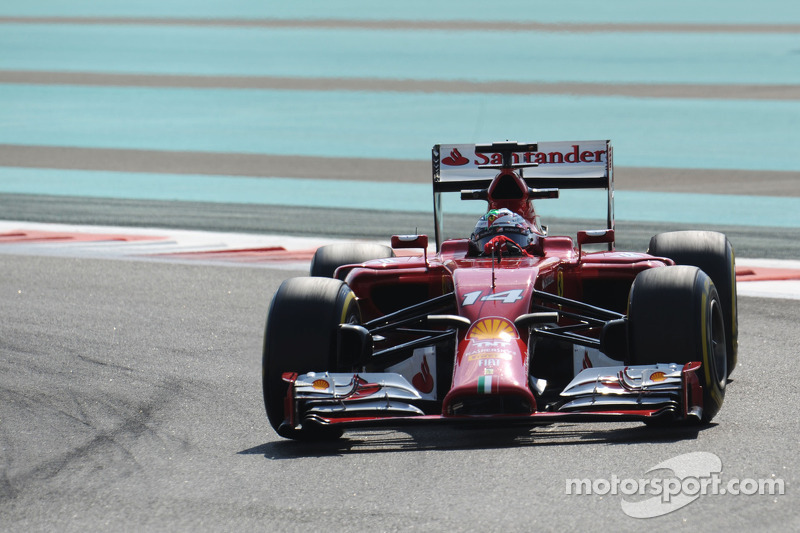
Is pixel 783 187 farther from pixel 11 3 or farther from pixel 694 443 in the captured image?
pixel 11 3

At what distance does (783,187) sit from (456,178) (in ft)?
34.0

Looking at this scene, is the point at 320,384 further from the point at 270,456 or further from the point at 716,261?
the point at 716,261

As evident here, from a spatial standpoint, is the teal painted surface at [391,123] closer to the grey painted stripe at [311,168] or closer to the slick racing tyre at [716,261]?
the grey painted stripe at [311,168]

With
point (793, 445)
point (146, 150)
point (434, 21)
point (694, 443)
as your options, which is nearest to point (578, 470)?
point (694, 443)

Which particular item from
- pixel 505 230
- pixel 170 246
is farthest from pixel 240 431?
pixel 170 246

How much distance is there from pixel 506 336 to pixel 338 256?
2730 millimetres

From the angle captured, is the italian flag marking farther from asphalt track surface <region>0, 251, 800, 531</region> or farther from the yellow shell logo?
the yellow shell logo

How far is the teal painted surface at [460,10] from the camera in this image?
141ft

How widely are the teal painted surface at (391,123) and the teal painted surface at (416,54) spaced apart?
10.6 ft

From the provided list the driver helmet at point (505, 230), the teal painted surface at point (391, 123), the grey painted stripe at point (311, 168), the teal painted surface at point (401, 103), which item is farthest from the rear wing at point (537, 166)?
the teal painted surface at point (391, 123)

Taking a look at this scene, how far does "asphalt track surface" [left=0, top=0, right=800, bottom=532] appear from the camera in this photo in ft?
18.1

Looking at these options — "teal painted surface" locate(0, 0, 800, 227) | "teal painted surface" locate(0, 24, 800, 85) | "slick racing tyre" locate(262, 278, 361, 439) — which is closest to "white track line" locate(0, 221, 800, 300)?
"teal painted surface" locate(0, 0, 800, 227)

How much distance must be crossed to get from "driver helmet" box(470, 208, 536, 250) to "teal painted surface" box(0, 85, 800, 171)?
12.6m

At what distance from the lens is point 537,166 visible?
9.57 m
